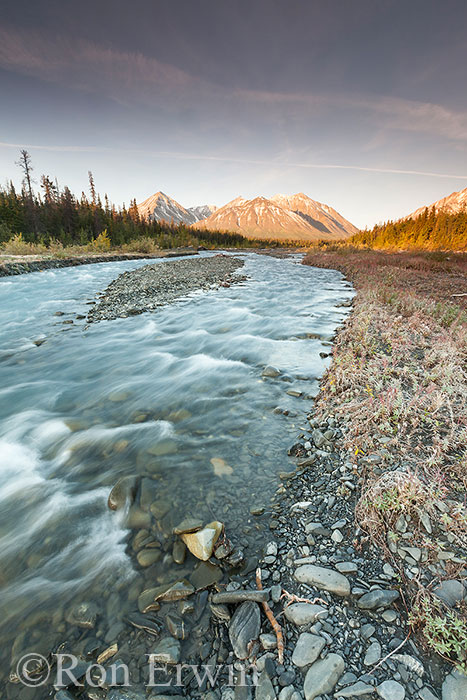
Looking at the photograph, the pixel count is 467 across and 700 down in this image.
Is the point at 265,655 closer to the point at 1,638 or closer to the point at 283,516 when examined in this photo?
the point at 283,516

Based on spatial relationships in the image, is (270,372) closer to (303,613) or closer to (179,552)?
(179,552)

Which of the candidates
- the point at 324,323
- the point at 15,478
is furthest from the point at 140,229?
the point at 15,478

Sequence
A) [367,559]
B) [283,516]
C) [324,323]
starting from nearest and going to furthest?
[367,559]
[283,516]
[324,323]

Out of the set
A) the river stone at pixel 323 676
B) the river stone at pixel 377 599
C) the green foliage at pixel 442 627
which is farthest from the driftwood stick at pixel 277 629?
the green foliage at pixel 442 627

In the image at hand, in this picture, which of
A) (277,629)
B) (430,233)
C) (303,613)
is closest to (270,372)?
(303,613)

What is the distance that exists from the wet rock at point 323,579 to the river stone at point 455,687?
0.69 meters

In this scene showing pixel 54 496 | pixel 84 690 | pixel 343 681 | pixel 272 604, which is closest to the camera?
pixel 343 681

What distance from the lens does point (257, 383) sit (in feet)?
22.2

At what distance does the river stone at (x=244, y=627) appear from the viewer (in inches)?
84.3

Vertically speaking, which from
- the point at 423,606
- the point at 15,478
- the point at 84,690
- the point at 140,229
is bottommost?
the point at 15,478

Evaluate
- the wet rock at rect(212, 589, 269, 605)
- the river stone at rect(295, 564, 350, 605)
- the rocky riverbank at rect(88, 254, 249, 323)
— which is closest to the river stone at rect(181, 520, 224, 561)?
the wet rock at rect(212, 589, 269, 605)

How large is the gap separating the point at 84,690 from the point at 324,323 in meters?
11.2

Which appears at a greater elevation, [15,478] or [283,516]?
[283,516]

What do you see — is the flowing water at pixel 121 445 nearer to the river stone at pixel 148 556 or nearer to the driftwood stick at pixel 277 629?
the river stone at pixel 148 556
